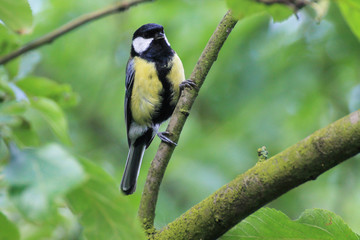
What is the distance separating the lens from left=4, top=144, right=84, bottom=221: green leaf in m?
0.55

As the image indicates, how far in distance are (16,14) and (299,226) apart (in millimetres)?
872

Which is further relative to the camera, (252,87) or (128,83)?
(252,87)

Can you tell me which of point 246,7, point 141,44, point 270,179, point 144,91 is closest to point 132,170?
point 144,91

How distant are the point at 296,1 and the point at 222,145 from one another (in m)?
3.54

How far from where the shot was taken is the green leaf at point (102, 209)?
0.73 meters

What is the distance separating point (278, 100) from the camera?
3.93 metres

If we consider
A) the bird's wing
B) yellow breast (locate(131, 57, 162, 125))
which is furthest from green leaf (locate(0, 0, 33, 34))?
the bird's wing

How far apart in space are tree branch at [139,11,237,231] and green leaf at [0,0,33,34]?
0.89 m

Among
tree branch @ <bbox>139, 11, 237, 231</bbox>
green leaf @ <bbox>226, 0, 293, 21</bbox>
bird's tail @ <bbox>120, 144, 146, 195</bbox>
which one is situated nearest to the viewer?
green leaf @ <bbox>226, 0, 293, 21</bbox>

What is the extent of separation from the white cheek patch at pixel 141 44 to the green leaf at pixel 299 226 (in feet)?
8.49

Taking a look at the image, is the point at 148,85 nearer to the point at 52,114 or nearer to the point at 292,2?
the point at 52,114

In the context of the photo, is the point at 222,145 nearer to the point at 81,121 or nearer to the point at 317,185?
the point at 317,185

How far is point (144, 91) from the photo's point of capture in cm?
355

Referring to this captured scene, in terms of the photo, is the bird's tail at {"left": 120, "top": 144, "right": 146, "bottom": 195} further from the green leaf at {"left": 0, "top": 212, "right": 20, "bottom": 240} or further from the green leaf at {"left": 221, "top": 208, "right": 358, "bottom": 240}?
the green leaf at {"left": 0, "top": 212, "right": 20, "bottom": 240}
